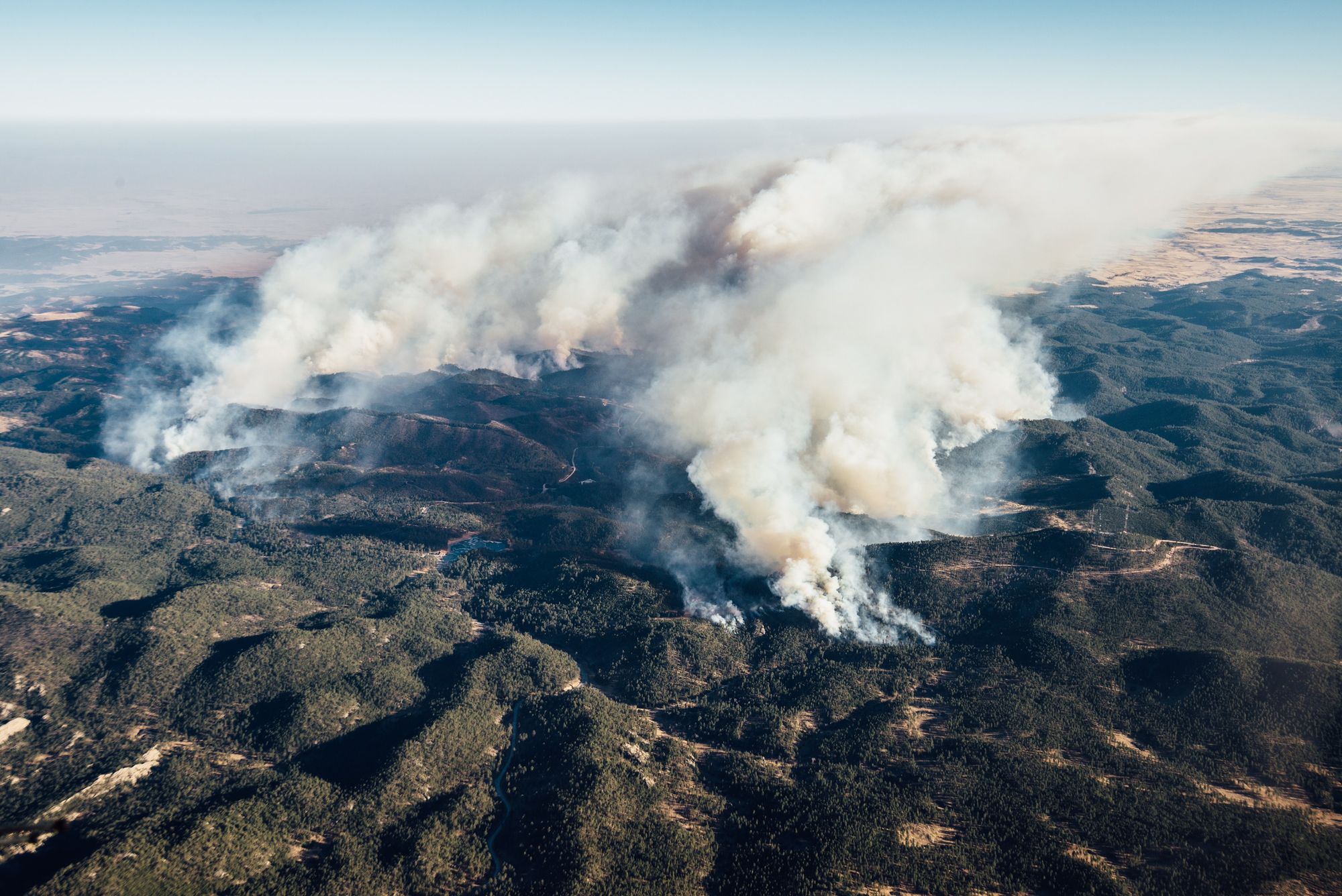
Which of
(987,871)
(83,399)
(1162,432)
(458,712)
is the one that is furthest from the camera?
(83,399)

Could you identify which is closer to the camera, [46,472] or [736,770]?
[736,770]

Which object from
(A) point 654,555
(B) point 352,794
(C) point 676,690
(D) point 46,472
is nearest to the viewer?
(B) point 352,794

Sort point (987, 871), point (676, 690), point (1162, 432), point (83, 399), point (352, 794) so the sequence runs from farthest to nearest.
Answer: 1. point (83, 399)
2. point (1162, 432)
3. point (676, 690)
4. point (352, 794)
5. point (987, 871)

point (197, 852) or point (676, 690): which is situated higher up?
point (197, 852)

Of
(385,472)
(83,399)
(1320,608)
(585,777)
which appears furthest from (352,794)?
(83,399)

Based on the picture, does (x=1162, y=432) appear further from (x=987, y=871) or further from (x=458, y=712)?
(x=458, y=712)

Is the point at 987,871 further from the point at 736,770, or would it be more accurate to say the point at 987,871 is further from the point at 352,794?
the point at 352,794

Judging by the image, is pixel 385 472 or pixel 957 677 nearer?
pixel 957 677

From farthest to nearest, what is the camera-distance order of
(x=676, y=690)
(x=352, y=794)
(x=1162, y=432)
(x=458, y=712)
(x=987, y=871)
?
(x=1162, y=432) < (x=676, y=690) < (x=458, y=712) < (x=352, y=794) < (x=987, y=871)

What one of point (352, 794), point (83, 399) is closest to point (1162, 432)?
point (352, 794)
